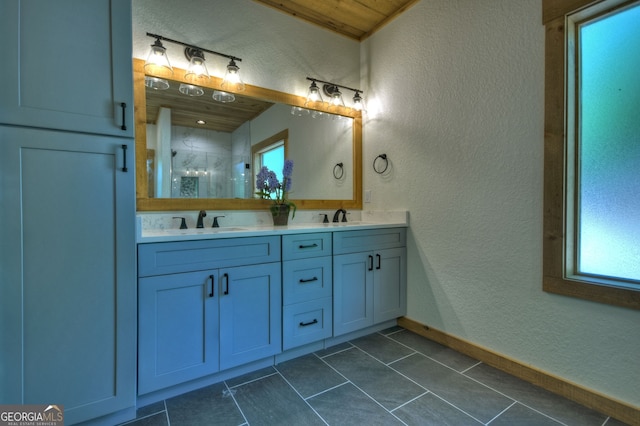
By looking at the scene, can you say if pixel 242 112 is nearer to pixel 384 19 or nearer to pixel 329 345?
pixel 384 19

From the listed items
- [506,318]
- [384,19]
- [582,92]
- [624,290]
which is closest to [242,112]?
[384,19]

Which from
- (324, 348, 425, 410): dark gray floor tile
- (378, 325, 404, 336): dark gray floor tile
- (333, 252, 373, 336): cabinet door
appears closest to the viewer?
(324, 348, 425, 410): dark gray floor tile

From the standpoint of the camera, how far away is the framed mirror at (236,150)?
1.97 metres

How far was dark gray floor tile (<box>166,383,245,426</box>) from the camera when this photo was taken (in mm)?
1424

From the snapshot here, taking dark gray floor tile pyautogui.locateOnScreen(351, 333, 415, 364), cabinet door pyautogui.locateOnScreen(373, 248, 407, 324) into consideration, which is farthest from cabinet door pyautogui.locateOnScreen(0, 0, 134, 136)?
dark gray floor tile pyautogui.locateOnScreen(351, 333, 415, 364)

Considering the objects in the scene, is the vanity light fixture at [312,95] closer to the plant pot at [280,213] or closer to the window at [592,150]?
→ the plant pot at [280,213]

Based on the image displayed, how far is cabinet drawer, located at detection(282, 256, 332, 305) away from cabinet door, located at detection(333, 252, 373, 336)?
0.08 m

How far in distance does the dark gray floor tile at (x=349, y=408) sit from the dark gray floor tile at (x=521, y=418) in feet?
1.64

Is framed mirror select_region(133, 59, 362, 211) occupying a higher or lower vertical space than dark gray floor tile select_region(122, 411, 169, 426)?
higher

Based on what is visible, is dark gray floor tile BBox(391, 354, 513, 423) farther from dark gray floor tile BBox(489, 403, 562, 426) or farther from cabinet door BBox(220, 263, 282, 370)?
cabinet door BBox(220, 263, 282, 370)

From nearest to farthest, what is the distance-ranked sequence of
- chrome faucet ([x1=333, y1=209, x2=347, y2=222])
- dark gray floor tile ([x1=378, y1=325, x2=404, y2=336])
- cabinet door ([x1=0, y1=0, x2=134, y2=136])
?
1. cabinet door ([x1=0, y1=0, x2=134, y2=136])
2. dark gray floor tile ([x1=378, y1=325, x2=404, y2=336])
3. chrome faucet ([x1=333, y1=209, x2=347, y2=222])

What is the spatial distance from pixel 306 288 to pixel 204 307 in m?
0.68

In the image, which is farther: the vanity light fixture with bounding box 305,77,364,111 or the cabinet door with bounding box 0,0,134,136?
the vanity light fixture with bounding box 305,77,364,111

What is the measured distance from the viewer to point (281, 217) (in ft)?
7.66
